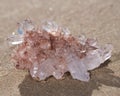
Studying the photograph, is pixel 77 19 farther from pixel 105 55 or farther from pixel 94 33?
pixel 105 55

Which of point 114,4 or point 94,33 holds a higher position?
point 114,4

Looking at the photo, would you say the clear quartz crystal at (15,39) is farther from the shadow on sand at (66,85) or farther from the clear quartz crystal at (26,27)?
the shadow on sand at (66,85)

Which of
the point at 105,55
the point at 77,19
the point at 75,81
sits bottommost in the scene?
the point at 75,81

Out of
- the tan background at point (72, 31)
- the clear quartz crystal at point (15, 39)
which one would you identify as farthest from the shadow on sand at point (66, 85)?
the clear quartz crystal at point (15, 39)

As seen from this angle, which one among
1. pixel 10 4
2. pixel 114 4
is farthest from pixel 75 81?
Answer: pixel 10 4

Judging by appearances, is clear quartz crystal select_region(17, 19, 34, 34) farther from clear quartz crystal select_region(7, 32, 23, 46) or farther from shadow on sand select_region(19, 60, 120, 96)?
shadow on sand select_region(19, 60, 120, 96)

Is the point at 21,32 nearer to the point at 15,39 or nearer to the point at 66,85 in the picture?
the point at 15,39

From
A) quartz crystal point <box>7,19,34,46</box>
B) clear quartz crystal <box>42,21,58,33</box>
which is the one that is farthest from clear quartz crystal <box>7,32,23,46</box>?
clear quartz crystal <box>42,21,58,33</box>

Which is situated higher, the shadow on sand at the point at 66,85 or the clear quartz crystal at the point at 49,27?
the clear quartz crystal at the point at 49,27

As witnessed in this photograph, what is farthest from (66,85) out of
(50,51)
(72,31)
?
(72,31)
